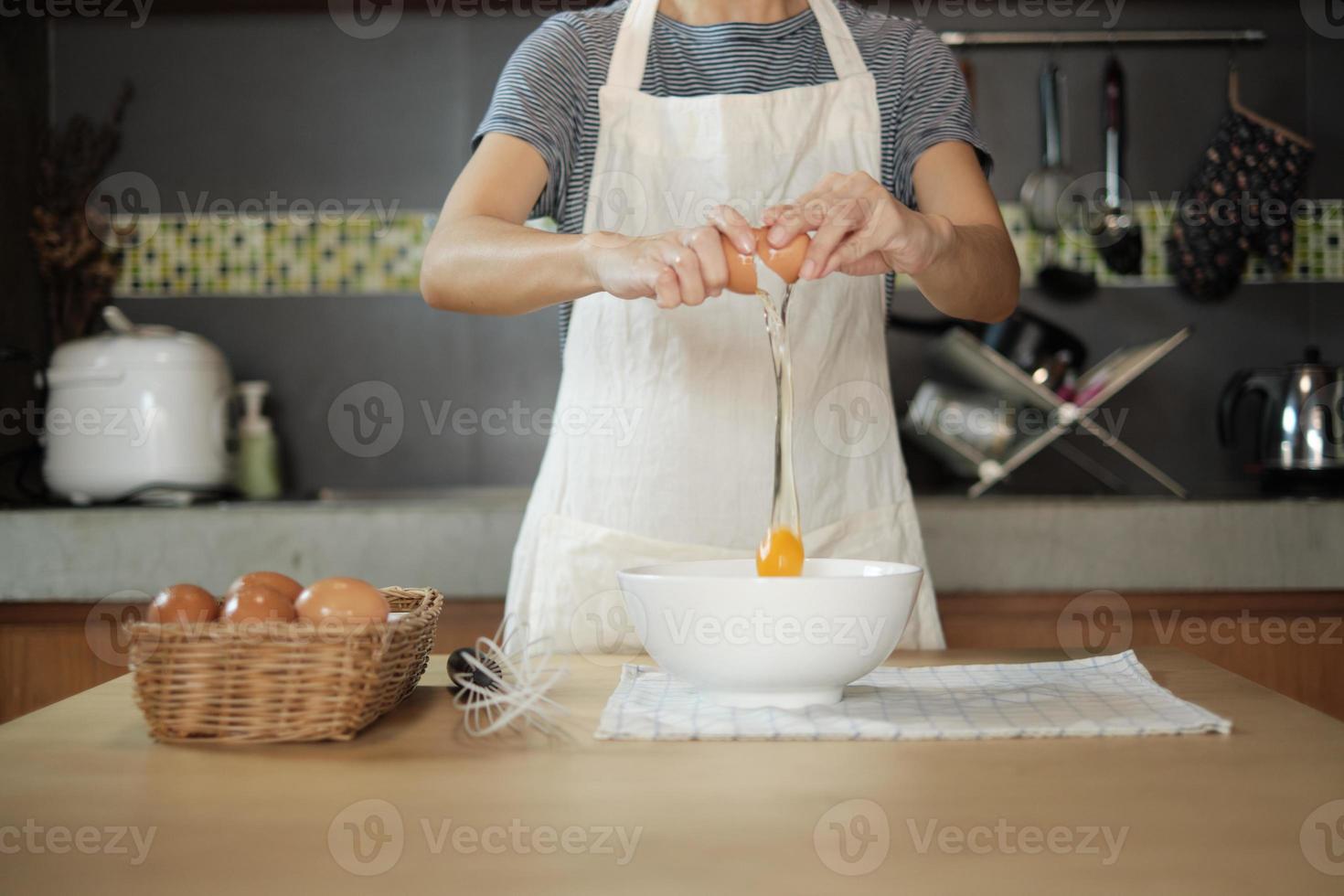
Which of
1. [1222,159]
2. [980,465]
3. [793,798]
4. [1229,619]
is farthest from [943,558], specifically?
[793,798]

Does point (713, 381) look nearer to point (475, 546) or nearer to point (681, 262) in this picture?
point (681, 262)

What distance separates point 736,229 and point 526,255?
249 mm

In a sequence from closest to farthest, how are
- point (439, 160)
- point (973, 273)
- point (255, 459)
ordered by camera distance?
point (973, 273)
point (255, 459)
point (439, 160)

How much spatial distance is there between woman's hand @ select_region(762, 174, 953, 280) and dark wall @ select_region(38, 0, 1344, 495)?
1.29 metres

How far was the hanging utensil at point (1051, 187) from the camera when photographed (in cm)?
222

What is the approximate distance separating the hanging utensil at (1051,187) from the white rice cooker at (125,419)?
1455 millimetres

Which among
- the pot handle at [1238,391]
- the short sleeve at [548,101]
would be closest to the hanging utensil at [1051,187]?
the pot handle at [1238,391]

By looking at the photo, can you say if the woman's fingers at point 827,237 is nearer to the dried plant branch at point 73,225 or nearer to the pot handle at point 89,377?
the pot handle at point 89,377

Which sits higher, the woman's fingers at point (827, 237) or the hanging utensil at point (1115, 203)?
the hanging utensil at point (1115, 203)

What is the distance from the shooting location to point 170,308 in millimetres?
2311

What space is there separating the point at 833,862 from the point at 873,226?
1.81 feet

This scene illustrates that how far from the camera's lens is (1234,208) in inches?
86.0

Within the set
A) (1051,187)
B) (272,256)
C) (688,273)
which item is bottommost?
(688,273)

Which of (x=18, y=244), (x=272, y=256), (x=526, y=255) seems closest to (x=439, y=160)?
(x=272, y=256)
